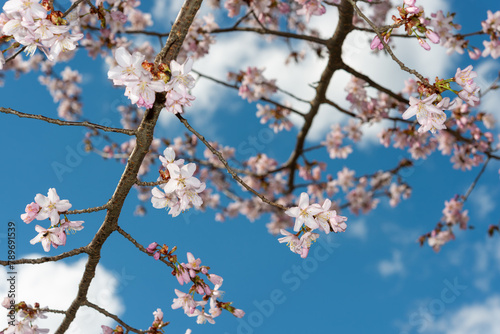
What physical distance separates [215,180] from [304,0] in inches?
162

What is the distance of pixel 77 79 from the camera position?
7633 mm

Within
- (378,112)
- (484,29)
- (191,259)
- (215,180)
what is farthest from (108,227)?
(215,180)

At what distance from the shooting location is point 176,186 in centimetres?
213

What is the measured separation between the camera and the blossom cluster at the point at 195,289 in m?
2.26

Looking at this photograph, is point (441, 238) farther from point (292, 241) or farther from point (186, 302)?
point (186, 302)

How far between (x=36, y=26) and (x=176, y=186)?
1.03 m

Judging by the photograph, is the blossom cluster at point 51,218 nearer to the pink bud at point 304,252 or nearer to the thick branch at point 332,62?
the pink bud at point 304,252

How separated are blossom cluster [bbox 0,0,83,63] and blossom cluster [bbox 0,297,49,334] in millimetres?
1531

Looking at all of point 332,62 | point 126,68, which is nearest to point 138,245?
point 126,68

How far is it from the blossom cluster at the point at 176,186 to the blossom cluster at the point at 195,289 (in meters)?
0.23

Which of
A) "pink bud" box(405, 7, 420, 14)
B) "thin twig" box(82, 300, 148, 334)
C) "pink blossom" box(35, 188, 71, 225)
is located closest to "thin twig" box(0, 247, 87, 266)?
"pink blossom" box(35, 188, 71, 225)

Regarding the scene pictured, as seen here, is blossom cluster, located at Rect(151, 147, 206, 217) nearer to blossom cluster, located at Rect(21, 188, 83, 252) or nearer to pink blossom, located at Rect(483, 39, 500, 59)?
blossom cluster, located at Rect(21, 188, 83, 252)

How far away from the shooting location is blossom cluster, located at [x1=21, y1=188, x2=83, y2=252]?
214cm

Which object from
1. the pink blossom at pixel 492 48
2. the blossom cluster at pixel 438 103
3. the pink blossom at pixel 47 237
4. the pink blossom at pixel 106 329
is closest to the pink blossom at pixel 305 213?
the blossom cluster at pixel 438 103
